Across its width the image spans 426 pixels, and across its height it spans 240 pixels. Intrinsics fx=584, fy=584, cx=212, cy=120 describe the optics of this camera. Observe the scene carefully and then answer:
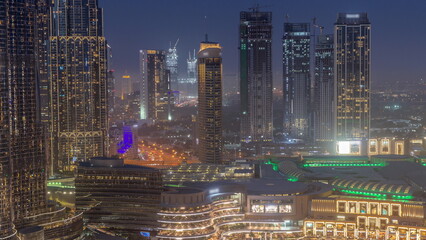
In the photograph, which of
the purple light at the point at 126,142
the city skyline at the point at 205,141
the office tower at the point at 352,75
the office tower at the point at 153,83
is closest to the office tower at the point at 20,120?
the city skyline at the point at 205,141

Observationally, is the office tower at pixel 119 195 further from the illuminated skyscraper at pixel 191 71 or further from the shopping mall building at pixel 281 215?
the illuminated skyscraper at pixel 191 71

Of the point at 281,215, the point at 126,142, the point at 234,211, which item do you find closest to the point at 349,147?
the point at 281,215

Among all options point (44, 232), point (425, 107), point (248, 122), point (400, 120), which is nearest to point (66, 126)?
point (44, 232)

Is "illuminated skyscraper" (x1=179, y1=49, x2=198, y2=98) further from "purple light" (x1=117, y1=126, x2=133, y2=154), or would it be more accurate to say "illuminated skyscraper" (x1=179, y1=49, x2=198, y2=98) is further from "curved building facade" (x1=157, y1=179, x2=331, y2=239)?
"curved building facade" (x1=157, y1=179, x2=331, y2=239)

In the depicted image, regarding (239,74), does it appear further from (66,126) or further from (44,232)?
(44,232)

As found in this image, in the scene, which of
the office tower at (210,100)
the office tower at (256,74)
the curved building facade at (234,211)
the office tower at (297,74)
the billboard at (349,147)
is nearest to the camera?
the curved building facade at (234,211)

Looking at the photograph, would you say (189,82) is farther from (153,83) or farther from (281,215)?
(281,215)

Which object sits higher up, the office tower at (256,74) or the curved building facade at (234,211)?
the office tower at (256,74)
